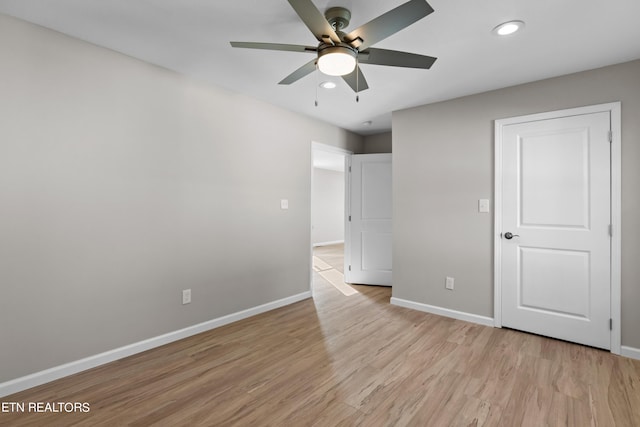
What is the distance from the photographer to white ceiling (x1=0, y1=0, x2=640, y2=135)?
1.82 meters

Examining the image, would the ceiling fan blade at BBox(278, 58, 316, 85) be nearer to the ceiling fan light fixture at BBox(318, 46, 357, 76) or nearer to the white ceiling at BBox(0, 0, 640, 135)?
the ceiling fan light fixture at BBox(318, 46, 357, 76)

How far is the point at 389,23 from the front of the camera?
1.48m

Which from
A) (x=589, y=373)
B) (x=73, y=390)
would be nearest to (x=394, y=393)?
(x=589, y=373)

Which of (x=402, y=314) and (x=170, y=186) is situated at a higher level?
(x=170, y=186)

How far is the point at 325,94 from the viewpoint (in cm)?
322

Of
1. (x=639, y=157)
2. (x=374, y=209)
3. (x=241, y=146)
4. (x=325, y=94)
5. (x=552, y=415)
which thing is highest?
(x=325, y=94)

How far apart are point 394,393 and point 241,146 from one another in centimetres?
266

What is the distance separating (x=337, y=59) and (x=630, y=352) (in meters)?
3.20

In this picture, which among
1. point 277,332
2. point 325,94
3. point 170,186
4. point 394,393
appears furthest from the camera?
point 325,94

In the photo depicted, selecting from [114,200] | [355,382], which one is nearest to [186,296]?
[114,200]

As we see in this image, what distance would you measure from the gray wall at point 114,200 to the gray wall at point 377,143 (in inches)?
83.7

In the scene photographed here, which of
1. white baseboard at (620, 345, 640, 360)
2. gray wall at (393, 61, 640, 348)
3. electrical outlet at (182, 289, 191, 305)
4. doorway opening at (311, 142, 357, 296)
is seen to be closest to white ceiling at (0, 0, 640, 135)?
gray wall at (393, 61, 640, 348)

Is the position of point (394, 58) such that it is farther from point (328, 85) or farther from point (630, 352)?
point (630, 352)

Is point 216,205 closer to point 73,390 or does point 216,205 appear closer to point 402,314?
point 73,390
